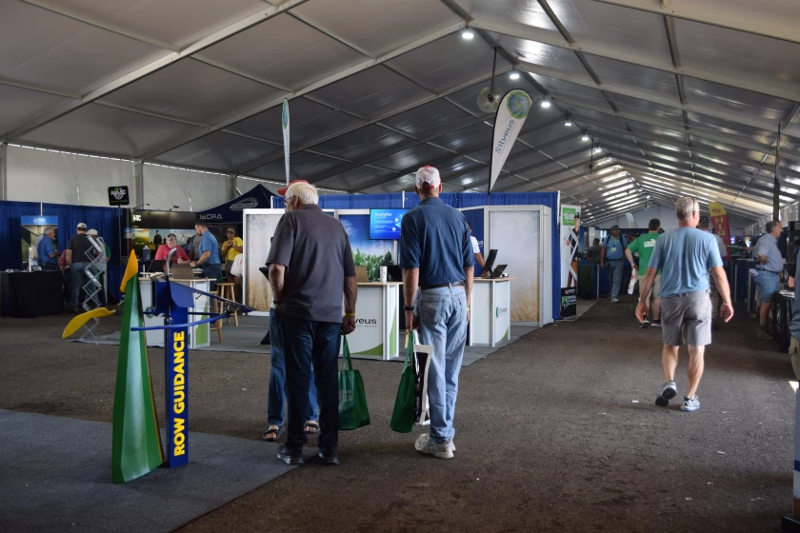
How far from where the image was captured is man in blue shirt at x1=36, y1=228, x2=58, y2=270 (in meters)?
13.1

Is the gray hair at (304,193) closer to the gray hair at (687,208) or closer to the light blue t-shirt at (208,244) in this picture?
the gray hair at (687,208)

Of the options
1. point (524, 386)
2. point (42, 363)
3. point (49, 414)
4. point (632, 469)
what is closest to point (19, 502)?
point (49, 414)

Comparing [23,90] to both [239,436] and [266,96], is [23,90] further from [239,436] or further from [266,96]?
[239,436]

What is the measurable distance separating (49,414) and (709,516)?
430cm

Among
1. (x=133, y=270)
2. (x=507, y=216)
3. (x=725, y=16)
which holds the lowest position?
(x=133, y=270)

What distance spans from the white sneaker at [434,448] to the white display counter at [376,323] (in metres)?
3.31

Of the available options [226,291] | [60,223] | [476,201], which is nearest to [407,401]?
[226,291]

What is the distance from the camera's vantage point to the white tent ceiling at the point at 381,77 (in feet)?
31.0

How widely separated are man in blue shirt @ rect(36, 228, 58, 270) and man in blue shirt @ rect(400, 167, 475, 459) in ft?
38.1

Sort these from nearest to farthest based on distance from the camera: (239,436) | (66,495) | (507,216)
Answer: (66,495), (239,436), (507,216)

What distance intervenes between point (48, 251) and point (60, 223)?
1.01 metres

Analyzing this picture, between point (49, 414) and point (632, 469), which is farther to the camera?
point (49, 414)

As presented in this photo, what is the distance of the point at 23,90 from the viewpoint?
1168 centimetres

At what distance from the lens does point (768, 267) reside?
28.2 feet
